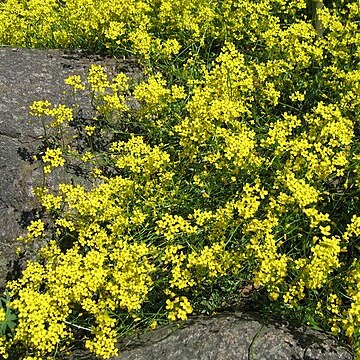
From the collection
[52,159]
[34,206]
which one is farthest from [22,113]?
[34,206]

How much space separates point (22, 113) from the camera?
4852 millimetres

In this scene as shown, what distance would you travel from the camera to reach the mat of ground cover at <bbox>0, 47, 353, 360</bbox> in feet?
10.9

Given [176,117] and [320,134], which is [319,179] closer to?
[320,134]

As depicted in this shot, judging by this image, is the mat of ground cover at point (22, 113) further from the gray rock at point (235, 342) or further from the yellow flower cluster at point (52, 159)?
the gray rock at point (235, 342)

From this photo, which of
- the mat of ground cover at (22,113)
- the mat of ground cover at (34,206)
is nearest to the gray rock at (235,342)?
the mat of ground cover at (34,206)

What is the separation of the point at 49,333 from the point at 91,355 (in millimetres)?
367

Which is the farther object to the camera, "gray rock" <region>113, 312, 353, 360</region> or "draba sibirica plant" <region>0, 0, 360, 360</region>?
"draba sibirica plant" <region>0, 0, 360, 360</region>

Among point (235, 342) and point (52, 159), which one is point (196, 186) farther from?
point (235, 342)

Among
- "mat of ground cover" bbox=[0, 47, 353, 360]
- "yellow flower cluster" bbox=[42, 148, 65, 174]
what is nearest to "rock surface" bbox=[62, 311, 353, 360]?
"mat of ground cover" bbox=[0, 47, 353, 360]

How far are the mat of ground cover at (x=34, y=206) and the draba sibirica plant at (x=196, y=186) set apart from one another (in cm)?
10

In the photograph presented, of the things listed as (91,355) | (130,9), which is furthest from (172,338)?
(130,9)

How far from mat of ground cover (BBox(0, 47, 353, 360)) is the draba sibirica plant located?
10 centimetres

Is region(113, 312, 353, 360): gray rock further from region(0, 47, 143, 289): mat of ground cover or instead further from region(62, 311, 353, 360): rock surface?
region(0, 47, 143, 289): mat of ground cover

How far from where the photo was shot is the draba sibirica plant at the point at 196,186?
11.5 ft
